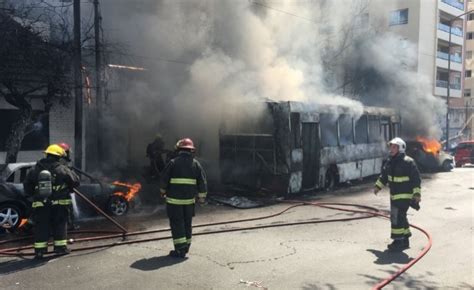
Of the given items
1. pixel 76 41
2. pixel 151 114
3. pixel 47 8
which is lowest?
pixel 151 114

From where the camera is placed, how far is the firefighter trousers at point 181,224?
211 inches

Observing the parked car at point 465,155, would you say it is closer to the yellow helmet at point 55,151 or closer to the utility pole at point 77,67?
the utility pole at point 77,67

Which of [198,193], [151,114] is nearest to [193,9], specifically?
[151,114]

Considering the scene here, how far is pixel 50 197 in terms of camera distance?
17.8ft

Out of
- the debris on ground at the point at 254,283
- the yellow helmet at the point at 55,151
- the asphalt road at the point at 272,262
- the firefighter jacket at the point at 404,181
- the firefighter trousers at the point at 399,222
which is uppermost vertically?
the yellow helmet at the point at 55,151

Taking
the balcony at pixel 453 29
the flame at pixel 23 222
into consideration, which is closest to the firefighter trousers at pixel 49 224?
the flame at pixel 23 222

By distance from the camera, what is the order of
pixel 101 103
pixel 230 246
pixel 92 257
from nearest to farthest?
pixel 92 257 < pixel 230 246 < pixel 101 103

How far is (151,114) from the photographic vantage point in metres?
13.9

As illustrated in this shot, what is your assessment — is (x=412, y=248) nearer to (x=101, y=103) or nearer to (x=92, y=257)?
(x=92, y=257)

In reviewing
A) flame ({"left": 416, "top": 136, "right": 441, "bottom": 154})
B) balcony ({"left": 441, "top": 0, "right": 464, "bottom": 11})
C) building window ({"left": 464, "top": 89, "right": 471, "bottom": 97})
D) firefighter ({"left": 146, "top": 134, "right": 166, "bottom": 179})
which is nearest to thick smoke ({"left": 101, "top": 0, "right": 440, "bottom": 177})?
firefighter ({"left": 146, "top": 134, "right": 166, "bottom": 179})

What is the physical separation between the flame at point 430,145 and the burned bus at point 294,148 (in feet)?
16.0

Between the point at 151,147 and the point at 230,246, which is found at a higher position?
the point at 151,147

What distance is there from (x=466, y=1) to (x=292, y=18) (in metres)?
32.0

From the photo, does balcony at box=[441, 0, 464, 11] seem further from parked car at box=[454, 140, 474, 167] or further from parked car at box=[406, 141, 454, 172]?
parked car at box=[406, 141, 454, 172]
